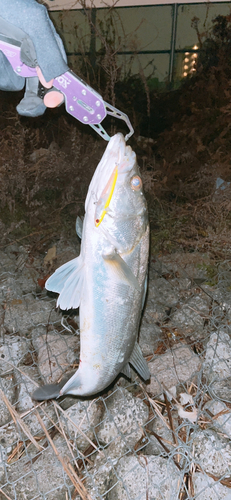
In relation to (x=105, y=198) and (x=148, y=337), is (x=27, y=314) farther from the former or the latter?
(x=105, y=198)

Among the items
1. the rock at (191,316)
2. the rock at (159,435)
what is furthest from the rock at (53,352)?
the rock at (191,316)

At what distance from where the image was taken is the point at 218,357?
279cm

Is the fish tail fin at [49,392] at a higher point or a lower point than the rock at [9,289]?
higher

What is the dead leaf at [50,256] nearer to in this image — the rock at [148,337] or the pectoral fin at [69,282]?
the rock at [148,337]

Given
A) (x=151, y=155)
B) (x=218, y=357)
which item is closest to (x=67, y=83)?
(x=218, y=357)

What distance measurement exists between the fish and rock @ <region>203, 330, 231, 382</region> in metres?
1.03

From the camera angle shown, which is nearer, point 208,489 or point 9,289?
point 208,489

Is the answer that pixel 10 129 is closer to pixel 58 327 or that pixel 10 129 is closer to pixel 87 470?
pixel 58 327

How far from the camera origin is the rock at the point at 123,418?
238 cm

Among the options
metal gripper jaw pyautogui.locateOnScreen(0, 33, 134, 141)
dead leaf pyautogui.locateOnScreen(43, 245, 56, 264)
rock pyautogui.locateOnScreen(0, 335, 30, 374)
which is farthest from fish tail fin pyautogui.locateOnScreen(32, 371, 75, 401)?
dead leaf pyautogui.locateOnScreen(43, 245, 56, 264)

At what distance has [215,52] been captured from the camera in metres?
6.12

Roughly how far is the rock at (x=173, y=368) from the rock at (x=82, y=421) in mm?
440

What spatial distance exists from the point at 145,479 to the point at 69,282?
4.27 feet

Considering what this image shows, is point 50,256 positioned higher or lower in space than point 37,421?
higher
